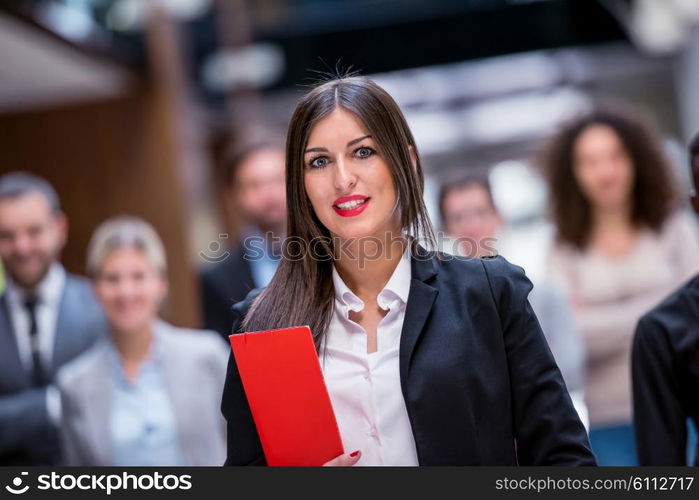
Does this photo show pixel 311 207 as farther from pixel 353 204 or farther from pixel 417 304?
pixel 417 304

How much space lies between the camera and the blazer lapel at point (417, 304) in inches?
69.4

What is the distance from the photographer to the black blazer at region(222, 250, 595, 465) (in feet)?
5.72

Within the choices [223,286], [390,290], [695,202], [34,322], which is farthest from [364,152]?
[34,322]

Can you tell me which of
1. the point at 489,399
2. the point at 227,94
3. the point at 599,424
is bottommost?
the point at 599,424

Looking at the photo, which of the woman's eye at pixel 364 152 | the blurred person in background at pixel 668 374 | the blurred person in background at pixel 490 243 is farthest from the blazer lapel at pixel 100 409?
the woman's eye at pixel 364 152

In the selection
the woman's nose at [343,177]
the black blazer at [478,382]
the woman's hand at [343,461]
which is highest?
the woman's nose at [343,177]

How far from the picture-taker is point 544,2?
31.0 feet

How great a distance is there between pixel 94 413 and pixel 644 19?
7.23 m

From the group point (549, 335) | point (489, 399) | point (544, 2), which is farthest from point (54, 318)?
point (544, 2)

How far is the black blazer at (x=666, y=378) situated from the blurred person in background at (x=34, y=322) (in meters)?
1.93

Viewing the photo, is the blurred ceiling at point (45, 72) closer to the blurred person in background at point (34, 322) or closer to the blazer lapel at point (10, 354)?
the blurred person in background at point (34, 322)

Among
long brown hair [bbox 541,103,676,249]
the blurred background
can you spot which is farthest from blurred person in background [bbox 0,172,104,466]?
long brown hair [bbox 541,103,676,249]

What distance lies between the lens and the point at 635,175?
145 inches

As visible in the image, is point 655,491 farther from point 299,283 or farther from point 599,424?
point 599,424
